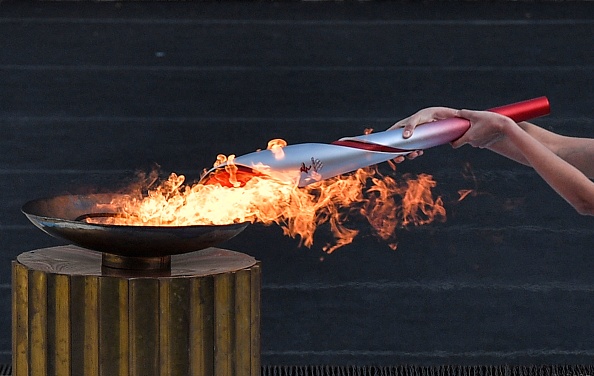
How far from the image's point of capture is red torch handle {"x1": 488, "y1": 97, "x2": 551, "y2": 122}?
7.14 ft

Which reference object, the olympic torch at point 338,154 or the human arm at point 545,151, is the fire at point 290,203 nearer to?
the olympic torch at point 338,154

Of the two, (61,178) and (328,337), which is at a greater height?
(61,178)

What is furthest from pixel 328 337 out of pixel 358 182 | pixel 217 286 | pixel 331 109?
pixel 217 286

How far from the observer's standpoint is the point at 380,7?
312 centimetres

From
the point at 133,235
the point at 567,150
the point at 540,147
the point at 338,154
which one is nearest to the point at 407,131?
the point at 338,154

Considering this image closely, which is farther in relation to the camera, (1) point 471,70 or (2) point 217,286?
(1) point 471,70

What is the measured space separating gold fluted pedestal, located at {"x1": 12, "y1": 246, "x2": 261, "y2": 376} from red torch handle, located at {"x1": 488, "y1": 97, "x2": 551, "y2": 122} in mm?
828

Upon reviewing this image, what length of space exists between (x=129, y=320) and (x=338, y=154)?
627mm

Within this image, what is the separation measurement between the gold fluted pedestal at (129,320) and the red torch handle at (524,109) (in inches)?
32.6

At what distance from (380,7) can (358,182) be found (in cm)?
67

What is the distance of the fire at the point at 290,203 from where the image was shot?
2025mm

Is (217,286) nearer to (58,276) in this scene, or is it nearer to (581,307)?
(58,276)

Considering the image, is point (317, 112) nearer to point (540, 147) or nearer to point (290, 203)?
point (290, 203)

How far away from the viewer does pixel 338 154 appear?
1983 millimetres
